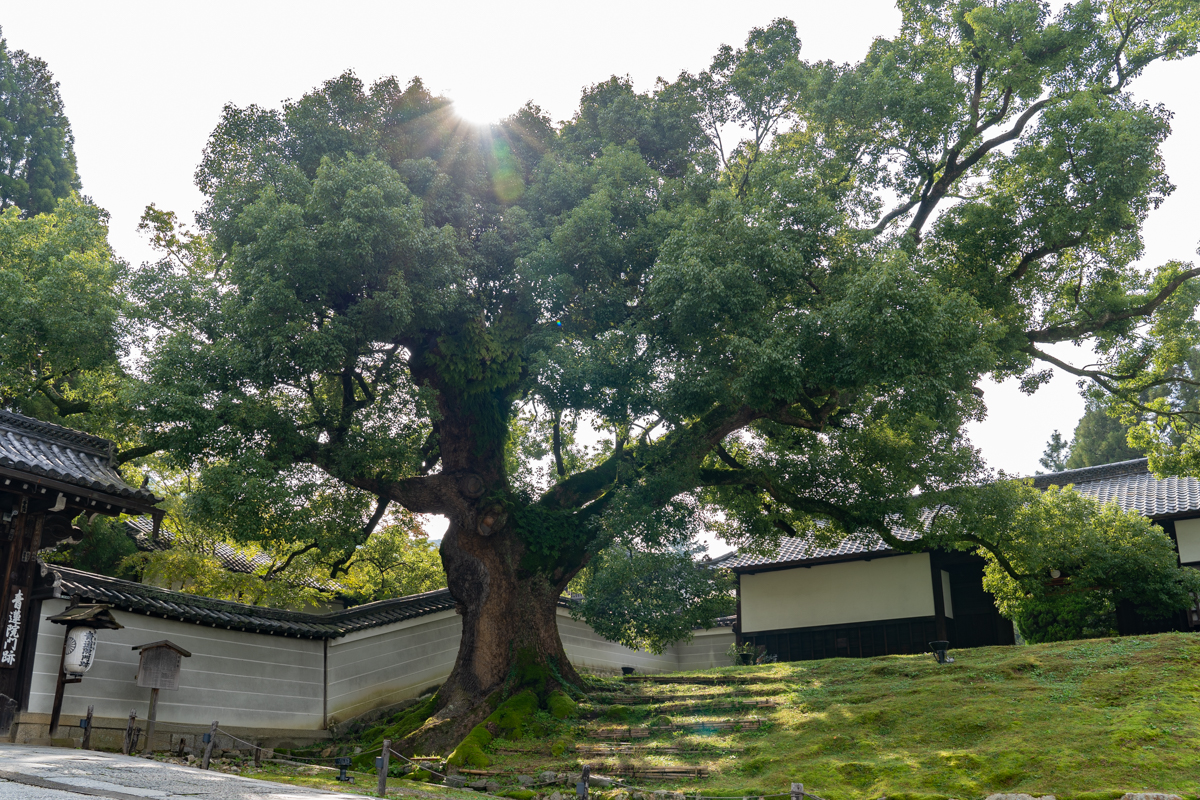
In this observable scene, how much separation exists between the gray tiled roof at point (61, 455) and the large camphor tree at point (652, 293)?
125 centimetres

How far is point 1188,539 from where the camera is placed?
1889 centimetres

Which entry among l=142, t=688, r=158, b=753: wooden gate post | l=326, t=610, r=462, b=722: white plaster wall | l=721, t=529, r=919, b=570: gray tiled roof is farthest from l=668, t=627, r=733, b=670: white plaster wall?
l=142, t=688, r=158, b=753: wooden gate post

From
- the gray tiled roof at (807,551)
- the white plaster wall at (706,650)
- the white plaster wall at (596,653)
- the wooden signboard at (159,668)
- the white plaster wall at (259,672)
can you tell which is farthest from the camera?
the white plaster wall at (706,650)

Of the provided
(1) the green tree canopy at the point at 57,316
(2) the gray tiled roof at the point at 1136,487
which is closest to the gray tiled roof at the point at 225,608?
(1) the green tree canopy at the point at 57,316

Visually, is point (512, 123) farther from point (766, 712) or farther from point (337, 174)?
point (766, 712)

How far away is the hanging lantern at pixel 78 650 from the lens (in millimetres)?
12867

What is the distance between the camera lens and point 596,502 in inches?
693

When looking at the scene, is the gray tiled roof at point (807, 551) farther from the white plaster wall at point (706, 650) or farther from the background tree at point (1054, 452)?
the background tree at point (1054, 452)

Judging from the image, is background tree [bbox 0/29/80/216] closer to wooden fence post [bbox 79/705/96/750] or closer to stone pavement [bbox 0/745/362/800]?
wooden fence post [bbox 79/705/96/750]

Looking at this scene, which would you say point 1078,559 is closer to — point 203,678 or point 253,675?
point 253,675

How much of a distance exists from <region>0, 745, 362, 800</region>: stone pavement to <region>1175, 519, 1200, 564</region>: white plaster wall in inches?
756

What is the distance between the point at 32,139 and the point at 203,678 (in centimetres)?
2567

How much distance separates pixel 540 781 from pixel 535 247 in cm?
954

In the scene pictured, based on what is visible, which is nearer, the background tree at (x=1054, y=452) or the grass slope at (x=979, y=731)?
the grass slope at (x=979, y=731)
